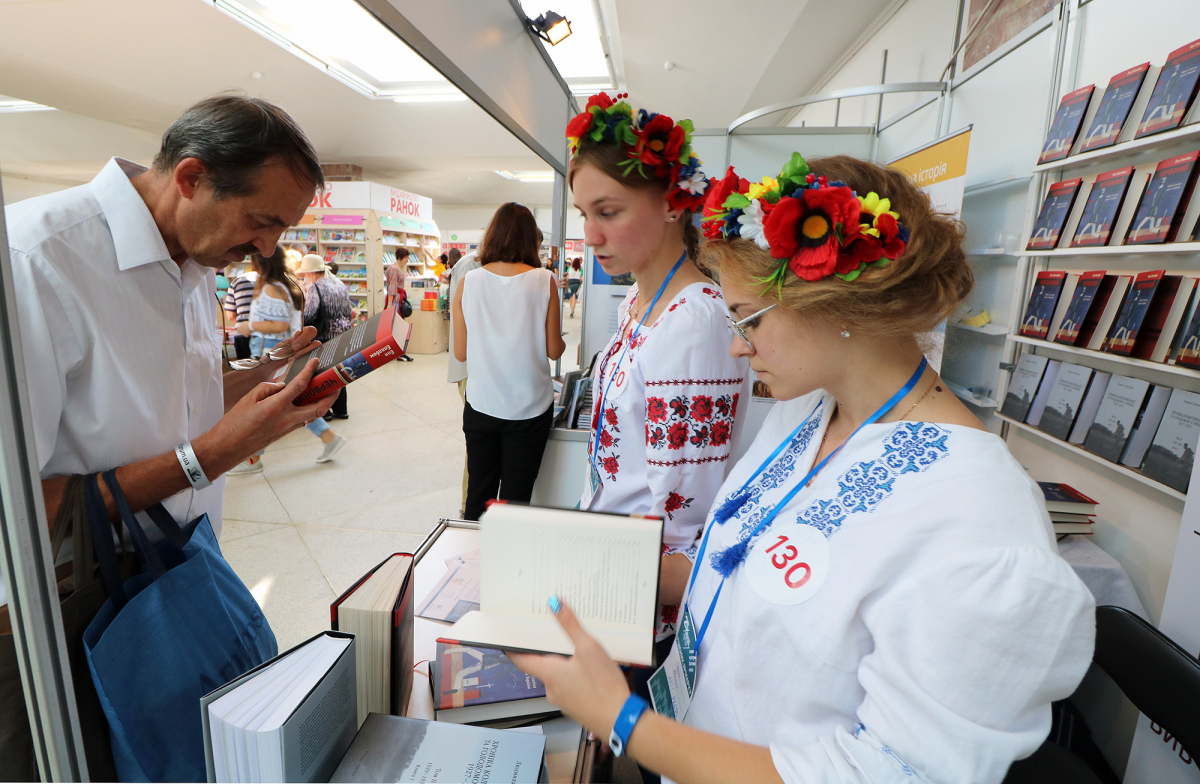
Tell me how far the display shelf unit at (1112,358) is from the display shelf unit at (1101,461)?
1.05 feet

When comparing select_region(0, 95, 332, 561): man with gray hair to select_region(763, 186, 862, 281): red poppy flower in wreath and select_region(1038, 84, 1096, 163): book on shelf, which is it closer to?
select_region(763, 186, 862, 281): red poppy flower in wreath

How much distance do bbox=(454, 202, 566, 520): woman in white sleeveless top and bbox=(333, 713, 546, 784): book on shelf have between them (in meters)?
1.85

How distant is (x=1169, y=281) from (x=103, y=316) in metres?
2.69

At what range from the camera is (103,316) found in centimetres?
94

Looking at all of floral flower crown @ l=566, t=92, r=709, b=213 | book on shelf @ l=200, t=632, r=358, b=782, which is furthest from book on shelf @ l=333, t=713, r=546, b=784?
floral flower crown @ l=566, t=92, r=709, b=213

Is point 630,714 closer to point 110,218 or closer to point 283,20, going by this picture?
point 110,218

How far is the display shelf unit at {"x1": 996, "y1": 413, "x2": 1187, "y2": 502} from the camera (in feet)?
5.42

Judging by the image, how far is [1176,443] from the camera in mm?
1652

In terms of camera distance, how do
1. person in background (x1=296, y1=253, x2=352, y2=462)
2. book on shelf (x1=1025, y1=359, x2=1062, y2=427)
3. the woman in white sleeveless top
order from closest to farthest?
book on shelf (x1=1025, y1=359, x2=1062, y2=427) → the woman in white sleeveless top → person in background (x1=296, y1=253, x2=352, y2=462)

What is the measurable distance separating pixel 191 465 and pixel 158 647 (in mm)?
292

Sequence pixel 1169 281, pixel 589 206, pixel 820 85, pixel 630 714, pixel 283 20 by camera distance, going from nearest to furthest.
→ pixel 630 714, pixel 589 206, pixel 1169 281, pixel 283 20, pixel 820 85

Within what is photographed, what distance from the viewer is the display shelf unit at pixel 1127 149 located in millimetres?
1615

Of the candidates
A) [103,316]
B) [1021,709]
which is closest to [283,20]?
[103,316]

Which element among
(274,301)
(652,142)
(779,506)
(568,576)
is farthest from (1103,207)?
(274,301)
